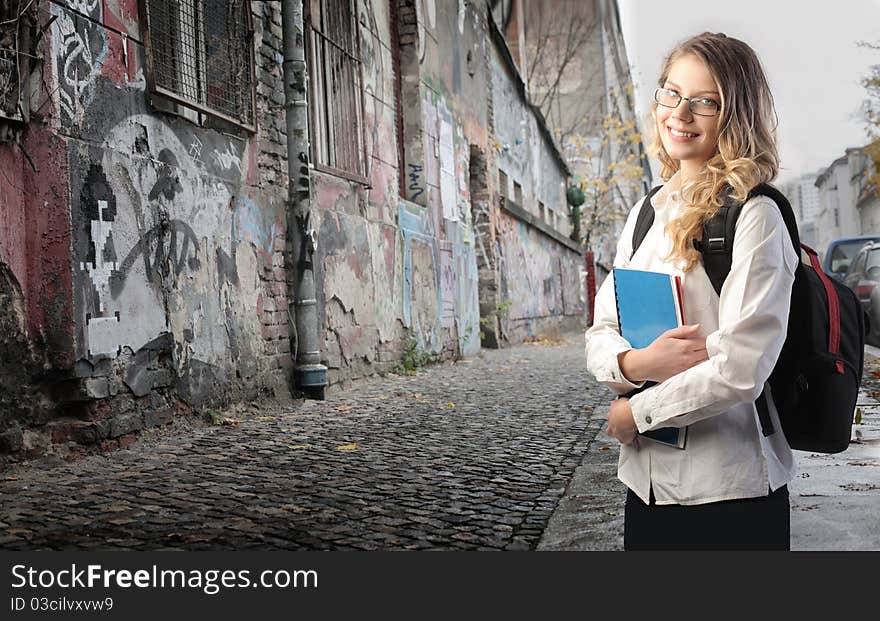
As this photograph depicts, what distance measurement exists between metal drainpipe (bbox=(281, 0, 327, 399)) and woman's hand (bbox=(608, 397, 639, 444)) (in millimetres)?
5707

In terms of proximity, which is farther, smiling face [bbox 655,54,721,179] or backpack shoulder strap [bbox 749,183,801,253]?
smiling face [bbox 655,54,721,179]

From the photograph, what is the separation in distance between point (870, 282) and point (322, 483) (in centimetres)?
933

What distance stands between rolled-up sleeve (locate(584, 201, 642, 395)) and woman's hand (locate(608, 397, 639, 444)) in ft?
0.12

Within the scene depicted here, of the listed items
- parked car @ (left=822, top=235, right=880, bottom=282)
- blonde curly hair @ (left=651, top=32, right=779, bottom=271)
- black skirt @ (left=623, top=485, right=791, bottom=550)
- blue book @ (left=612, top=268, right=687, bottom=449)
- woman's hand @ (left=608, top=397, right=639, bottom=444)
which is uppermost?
parked car @ (left=822, top=235, right=880, bottom=282)

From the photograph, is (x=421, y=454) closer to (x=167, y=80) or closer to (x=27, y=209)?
(x=27, y=209)

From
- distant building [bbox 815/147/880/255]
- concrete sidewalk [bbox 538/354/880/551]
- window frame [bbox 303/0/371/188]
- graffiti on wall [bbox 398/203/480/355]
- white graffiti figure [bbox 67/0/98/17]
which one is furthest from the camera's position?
distant building [bbox 815/147/880/255]

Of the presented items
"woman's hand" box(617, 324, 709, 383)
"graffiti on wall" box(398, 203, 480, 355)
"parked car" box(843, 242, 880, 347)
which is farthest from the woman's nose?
"parked car" box(843, 242, 880, 347)

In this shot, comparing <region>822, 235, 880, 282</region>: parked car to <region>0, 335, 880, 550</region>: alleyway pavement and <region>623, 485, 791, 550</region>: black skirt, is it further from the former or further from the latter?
<region>623, 485, 791, 550</region>: black skirt

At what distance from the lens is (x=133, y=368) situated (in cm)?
518

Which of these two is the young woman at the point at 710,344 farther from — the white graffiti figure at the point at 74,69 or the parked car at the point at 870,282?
the parked car at the point at 870,282

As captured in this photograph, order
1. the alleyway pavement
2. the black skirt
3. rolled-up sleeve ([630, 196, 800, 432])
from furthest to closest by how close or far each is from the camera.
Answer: the alleyway pavement
the black skirt
rolled-up sleeve ([630, 196, 800, 432])

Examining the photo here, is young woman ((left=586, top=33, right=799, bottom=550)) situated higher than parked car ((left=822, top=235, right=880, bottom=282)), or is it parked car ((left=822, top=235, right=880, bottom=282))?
parked car ((left=822, top=235, right=880, bottom=282))

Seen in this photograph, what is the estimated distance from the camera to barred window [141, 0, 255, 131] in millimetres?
5641

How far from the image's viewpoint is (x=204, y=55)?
6.31 m
